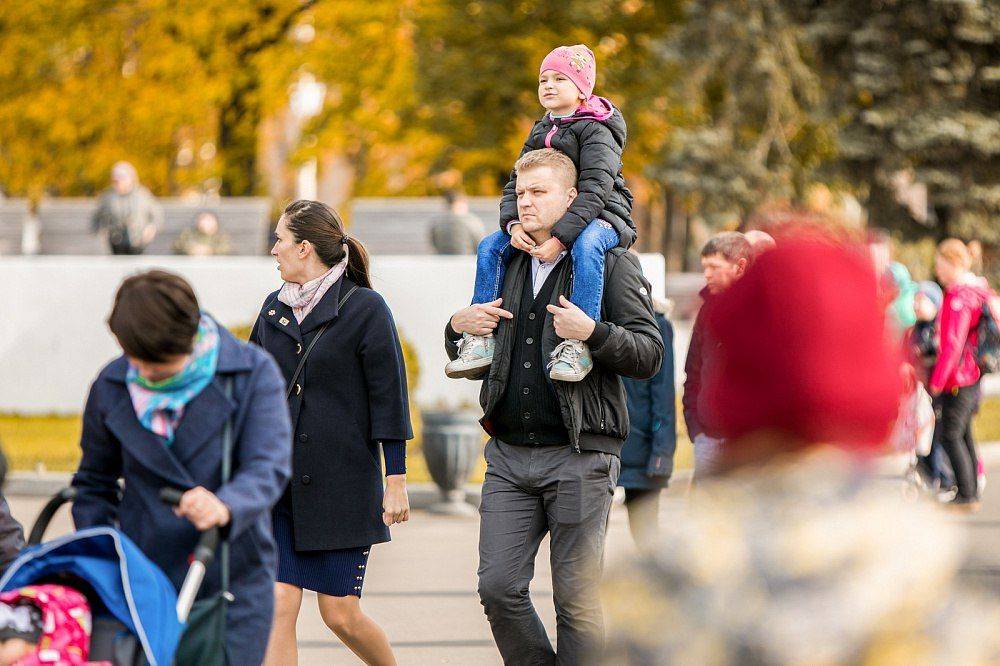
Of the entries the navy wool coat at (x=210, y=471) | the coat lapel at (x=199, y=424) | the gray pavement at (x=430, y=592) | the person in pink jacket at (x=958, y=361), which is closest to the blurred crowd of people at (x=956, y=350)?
the person in pink jacket at (x=958, y=361)

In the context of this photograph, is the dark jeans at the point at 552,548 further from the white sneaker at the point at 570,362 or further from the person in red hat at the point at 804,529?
the person in red hat at the point at 804,529

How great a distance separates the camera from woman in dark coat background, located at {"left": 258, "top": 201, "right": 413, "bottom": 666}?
5.07 m

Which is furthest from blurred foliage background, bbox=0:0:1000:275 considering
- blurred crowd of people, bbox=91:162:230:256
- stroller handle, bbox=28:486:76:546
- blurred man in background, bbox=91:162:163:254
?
stroller handle, bbox=28:486:76:546

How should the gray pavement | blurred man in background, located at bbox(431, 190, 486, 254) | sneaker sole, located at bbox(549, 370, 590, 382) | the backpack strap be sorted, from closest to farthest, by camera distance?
sneaker sole, located at bbox(549, 370, 590, 382)
the backpack strap
the gray pavement
blurred man in background, located at bbox(431, 190, 486, 254)

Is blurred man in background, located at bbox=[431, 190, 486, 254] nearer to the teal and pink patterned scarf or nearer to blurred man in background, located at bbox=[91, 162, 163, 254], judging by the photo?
blurred man in background, located at bbox=[91, 162, 163, 254]

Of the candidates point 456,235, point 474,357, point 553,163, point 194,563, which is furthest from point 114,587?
point 456,235

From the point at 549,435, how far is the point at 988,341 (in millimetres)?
6840

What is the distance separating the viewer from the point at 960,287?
11.0 meters

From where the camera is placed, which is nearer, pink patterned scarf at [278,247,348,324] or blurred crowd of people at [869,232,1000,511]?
pink patterned scarf at [278,247,348,324]

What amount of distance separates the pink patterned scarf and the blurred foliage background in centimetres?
1984

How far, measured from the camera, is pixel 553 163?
16.7ft

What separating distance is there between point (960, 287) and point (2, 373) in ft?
38.0

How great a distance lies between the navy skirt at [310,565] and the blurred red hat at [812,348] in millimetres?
2962

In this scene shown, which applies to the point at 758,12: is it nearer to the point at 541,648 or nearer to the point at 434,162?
the point at 434,162
